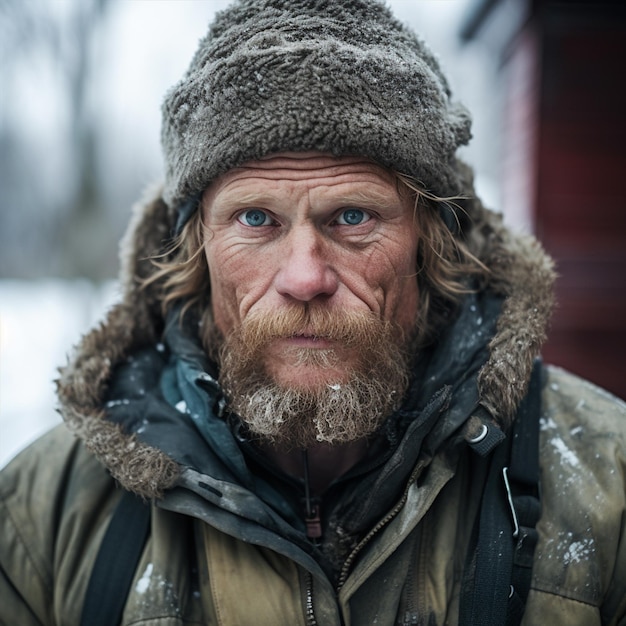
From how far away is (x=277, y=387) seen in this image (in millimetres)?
1854

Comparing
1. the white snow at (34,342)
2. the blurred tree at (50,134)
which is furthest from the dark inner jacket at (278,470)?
the blurred tree at (50,134)

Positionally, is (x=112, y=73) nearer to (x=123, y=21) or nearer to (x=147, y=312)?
(x=123, y=21)

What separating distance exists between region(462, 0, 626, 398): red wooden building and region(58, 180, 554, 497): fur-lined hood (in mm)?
2845

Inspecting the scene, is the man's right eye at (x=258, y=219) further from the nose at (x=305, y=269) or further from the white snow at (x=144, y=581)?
the white snow at (x=144, y=581)

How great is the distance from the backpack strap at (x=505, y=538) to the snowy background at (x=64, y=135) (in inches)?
197

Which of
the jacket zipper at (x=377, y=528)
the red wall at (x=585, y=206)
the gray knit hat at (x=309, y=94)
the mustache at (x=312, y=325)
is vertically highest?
the red wall at (x=585, y=206)

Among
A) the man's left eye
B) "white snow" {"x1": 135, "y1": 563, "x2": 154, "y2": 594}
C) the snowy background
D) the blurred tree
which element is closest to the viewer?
"white snow" {"x1": 135, "y1": 563, "x2": 154, "y2": 594}

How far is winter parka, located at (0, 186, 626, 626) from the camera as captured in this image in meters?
1.71

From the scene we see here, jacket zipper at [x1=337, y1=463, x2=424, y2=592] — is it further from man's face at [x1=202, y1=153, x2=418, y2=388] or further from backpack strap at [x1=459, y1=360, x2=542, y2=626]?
man's face at [x1=202, y1=153, x2=418, y2=388]

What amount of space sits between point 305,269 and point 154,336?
78 centimetres

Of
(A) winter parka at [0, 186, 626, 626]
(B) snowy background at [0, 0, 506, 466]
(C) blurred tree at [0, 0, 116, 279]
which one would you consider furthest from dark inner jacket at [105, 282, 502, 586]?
(C) blurred tree at [0, 0, 116, 279]

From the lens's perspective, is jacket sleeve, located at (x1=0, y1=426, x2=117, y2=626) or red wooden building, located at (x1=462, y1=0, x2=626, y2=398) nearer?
jacket sleeve, located at (x1=0, y1=426, x2=117, y2=626)

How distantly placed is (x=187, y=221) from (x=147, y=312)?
38 cm

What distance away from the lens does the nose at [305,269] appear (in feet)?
5.70
